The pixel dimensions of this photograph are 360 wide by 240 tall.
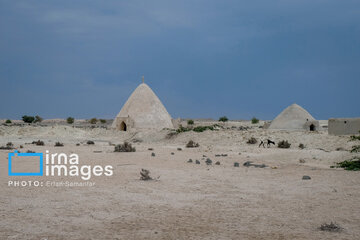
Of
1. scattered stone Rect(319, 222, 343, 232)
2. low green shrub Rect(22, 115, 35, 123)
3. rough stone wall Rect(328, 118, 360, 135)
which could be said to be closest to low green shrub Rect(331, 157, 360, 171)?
scattered stone Rect(319, 222, 343, 232)

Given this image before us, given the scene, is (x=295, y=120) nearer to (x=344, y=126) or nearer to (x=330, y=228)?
(x=344, y=126)

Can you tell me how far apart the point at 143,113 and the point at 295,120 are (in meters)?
13.2

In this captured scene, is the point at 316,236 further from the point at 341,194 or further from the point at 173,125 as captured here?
the point at 173,125

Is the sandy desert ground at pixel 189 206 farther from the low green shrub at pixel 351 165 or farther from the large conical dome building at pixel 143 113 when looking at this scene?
the large conical dome building at pixel 143 113

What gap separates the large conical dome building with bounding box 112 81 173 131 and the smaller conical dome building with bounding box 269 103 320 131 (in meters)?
9.74

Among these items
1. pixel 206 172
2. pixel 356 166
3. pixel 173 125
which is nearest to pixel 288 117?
pixel 173 125

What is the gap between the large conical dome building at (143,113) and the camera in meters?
31.8

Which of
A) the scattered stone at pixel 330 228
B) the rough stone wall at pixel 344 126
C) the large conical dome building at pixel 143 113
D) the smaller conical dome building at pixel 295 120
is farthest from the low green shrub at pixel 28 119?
the scattered stone at pixel 330 228

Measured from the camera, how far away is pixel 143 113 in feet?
106

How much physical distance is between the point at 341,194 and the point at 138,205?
12.8 feet

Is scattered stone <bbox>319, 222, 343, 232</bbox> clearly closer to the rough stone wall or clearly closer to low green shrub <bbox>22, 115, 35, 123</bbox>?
the rough stone wall

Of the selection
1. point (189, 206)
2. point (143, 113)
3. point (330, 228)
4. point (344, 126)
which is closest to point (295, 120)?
point (344, 126)

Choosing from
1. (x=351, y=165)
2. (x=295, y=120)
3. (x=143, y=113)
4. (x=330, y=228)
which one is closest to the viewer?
(x=330, y=228)

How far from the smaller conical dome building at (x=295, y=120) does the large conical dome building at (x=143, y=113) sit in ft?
31.9
